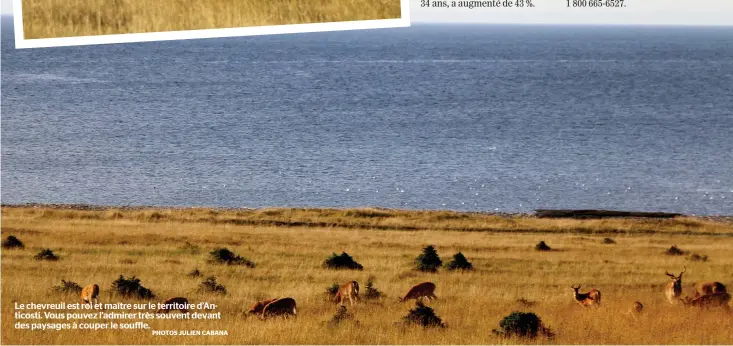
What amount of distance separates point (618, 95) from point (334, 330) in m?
141

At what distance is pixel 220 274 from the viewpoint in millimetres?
24922

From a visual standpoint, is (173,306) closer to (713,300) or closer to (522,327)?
(522,327)

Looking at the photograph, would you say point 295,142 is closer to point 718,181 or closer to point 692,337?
point 718,181

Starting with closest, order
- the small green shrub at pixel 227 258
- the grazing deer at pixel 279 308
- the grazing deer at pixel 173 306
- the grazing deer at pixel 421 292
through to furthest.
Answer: the grazing deer at pixel 279 308 → the grazing deer at pixel 173 306 → the grazing deer at pixel 421 292 → the small green shrub at pixel 227 258

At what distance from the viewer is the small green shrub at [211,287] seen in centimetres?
2193

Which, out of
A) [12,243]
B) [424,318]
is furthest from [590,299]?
[12,243]

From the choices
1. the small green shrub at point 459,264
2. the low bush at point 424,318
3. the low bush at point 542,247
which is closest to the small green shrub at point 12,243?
the small green shrub at point 459,264

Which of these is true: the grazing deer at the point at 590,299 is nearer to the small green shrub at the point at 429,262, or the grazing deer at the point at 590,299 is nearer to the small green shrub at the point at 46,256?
the small green shrub at the point at 429,262

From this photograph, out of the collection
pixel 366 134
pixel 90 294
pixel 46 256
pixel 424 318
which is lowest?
pixel 366 134

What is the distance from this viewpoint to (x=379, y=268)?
1062 inches

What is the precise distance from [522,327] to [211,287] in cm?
790

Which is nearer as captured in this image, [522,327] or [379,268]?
[522,327]

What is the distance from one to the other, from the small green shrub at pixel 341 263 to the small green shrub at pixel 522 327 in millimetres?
9154

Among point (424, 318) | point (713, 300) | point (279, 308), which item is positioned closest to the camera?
point (424, 318)
